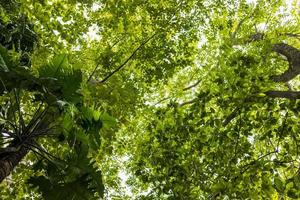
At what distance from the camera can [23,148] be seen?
3820 millimetres

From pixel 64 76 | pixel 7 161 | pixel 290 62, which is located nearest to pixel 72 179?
pixel 7 161

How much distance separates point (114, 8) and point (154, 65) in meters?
1.30

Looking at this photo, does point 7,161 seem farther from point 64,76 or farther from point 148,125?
point 148,125

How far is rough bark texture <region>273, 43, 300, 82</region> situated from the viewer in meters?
8.30

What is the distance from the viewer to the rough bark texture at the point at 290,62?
8305 mm

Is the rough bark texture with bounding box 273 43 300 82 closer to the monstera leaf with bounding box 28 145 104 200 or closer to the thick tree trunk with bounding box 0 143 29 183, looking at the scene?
the monstera leaf with bounding box 28 145 104 200

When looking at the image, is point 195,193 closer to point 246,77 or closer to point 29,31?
point 246,77

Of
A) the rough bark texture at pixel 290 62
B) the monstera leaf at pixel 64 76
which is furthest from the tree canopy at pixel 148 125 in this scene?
the rough bark texture at pixel 290 62

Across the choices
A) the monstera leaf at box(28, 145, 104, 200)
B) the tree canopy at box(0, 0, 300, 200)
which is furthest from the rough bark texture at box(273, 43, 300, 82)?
Answer: the monstera leaf at box(28, 145, 104, 200)

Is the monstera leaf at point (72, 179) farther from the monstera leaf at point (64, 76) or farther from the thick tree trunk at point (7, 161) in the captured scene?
the monstera leaf at point (64, 76)

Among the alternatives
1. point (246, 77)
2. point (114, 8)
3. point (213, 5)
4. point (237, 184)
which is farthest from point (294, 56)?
point (237, 184)

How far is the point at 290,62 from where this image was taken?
8898 millimetres

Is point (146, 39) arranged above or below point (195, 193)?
above

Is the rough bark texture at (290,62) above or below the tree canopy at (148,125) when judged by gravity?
above
